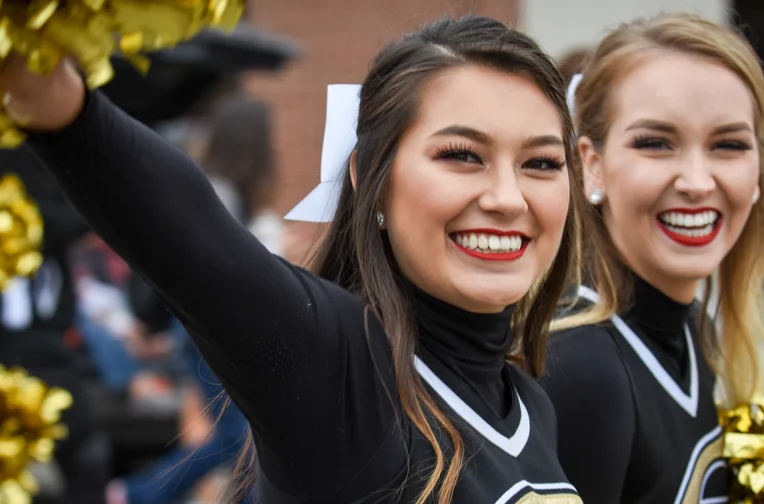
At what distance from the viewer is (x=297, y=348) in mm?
1548

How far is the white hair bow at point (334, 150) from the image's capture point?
206 centimetres

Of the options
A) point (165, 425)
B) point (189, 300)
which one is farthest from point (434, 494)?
point (165, 425)

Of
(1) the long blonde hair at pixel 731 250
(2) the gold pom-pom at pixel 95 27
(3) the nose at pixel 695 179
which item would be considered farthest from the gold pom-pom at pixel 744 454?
(2) the gold pom-pom at pixel 95 27

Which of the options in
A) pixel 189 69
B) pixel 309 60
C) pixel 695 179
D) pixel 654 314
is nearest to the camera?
pixel 695 179

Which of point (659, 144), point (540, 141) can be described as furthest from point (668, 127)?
point (540, 141)

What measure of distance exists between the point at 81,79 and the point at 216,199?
278 millimetres

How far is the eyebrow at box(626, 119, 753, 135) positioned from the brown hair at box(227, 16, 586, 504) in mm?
457

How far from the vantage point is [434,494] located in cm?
164

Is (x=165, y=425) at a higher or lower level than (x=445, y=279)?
lower

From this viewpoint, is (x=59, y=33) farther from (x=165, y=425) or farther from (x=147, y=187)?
(x=165, y=425)

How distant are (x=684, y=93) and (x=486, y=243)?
2.78 feet

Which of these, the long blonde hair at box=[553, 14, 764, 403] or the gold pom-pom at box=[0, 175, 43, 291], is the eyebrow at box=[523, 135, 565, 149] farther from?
the gold pom-pom at box=[0, 175, 43, 291]

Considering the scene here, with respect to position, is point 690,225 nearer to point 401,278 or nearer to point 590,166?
point 590,166

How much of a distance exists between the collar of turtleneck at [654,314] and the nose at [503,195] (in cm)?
83
